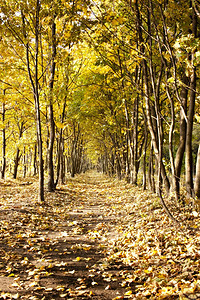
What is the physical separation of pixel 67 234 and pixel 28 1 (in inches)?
349

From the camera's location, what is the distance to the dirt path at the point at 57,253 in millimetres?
3721

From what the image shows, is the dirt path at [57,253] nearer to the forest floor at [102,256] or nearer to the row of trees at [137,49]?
the forest floor at [102,256]

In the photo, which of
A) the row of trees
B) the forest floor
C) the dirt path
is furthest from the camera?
the row of trees

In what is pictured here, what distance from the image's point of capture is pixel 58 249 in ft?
17.9

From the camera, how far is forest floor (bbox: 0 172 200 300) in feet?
11.8

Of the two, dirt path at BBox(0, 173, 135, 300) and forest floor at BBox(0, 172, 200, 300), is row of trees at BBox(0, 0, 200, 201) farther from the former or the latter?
dirt path at BBox(0, 173, 135, 300)

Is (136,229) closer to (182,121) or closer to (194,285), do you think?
(194,285)

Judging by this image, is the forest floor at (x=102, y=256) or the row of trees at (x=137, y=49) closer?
the forest floor at (x=102, y=256)

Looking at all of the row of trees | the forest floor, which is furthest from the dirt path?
the row of trees

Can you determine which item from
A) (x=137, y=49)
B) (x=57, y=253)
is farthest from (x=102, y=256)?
(x=137, y=49)

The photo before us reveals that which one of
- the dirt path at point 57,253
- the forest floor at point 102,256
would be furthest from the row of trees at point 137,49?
the dirt path at point 57,253

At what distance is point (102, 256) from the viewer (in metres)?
5.10

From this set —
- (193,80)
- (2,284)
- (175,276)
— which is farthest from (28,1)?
(175,276)

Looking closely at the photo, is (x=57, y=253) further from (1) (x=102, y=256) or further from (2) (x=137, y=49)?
(2) (x=137, y=49)
